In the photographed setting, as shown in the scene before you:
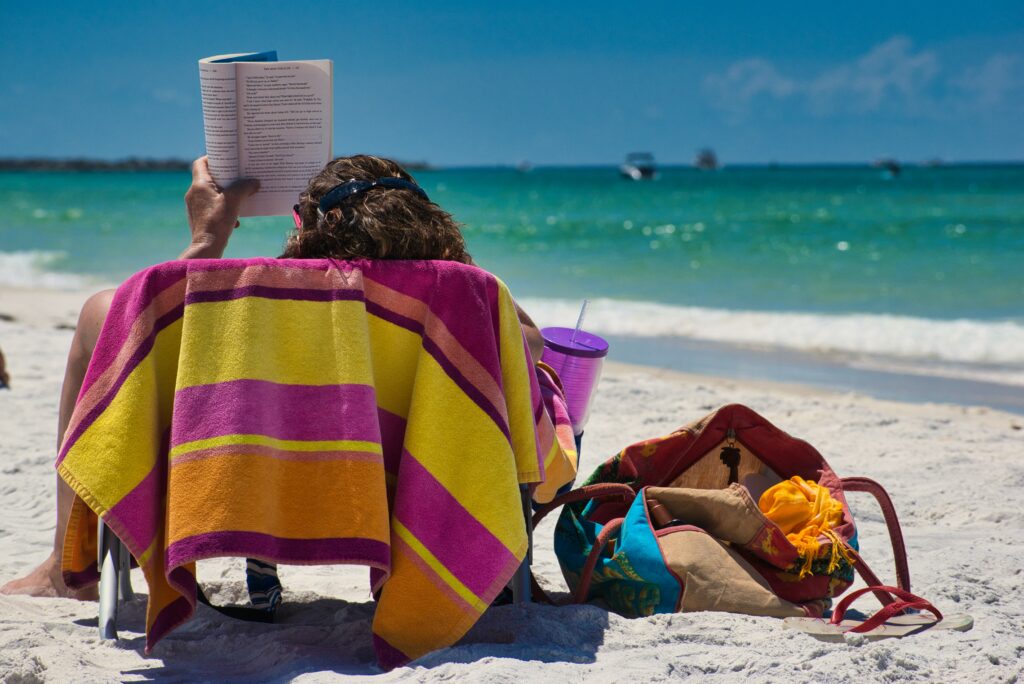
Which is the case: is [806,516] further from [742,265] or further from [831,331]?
[742,265]

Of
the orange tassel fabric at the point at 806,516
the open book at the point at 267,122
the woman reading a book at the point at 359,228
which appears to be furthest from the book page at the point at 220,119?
the orange tassel fabric at the point at 806,516

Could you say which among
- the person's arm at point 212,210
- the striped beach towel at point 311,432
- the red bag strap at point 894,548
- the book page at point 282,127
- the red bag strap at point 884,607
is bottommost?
the red bag strap at point 884,607

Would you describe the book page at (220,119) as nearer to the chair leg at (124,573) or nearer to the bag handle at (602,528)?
the chair leg at (124,573)

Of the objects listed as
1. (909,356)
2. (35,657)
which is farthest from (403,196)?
(909,356)

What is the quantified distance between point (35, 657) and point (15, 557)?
1.03m

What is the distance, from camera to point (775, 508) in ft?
8.25

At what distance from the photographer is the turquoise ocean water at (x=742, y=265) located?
8.30m

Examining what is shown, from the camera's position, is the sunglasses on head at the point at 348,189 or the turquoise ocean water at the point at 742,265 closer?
the sunglasses on head at the point at 348,189

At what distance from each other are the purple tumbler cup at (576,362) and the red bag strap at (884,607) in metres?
0.78

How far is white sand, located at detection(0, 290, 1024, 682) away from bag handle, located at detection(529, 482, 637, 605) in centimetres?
11

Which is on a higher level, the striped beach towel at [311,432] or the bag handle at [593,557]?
the striped beach towel at [311,432]

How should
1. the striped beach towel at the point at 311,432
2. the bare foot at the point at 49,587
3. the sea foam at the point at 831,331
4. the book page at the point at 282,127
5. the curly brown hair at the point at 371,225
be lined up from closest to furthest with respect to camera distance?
the striped beach towel at the point at 311,432 → the curly brown hair at the point at 371,225 → the book page at the point at 282,127 → the bare foot at the point at 49,587 → the sea foam at the point at 831,331

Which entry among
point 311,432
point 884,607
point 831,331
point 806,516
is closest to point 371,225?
point 311,432

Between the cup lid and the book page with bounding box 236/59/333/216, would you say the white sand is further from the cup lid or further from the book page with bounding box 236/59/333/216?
the book page with bounding box 236/59/333/216
